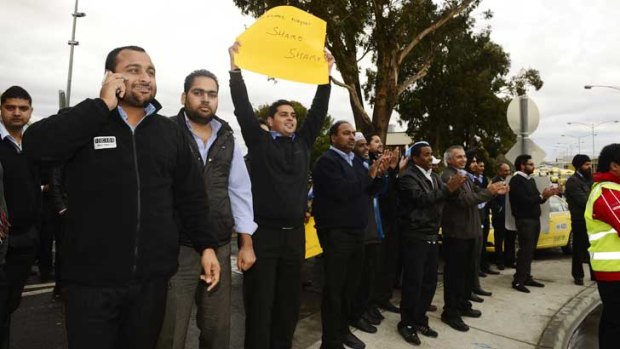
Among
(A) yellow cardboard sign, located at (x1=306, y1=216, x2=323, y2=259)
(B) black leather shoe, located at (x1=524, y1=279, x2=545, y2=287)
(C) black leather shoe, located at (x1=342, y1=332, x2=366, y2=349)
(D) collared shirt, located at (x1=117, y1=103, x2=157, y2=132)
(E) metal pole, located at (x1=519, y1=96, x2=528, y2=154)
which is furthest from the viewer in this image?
(B) black leather shoe, located at (x1=524, y1=279, x2=545, y2=287)

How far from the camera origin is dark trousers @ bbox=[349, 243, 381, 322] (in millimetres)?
4457

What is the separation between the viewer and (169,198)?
207 centimetres

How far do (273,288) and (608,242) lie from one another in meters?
2.63

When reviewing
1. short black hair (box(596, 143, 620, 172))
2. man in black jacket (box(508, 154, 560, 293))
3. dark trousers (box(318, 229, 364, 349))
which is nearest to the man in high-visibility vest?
short black hair (box(596, 143, 620, 172))

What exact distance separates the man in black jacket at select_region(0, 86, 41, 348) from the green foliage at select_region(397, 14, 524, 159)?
25187 mm

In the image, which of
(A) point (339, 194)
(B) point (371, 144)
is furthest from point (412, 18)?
(A) point (339, 194)

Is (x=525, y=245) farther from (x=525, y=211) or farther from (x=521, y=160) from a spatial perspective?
(x=521, y=160)

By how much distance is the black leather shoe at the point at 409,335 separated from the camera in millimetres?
4117

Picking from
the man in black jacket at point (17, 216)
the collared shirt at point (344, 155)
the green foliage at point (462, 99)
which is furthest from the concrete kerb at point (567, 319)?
→ the green foliage at point (462, 99)

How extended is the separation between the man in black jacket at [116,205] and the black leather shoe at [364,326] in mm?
2784

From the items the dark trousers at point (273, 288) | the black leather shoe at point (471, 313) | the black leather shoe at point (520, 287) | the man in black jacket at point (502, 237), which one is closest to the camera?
the dark trousers at point (273, 288)

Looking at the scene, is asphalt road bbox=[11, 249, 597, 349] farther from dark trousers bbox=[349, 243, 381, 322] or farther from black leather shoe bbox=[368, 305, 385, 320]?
black leather shoe bbox=[368, 305, 385, 320]

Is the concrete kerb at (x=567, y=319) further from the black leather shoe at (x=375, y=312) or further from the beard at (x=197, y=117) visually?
the beard at (x=197, y=117)

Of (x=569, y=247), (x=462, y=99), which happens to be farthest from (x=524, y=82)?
(x=569, y=247)
